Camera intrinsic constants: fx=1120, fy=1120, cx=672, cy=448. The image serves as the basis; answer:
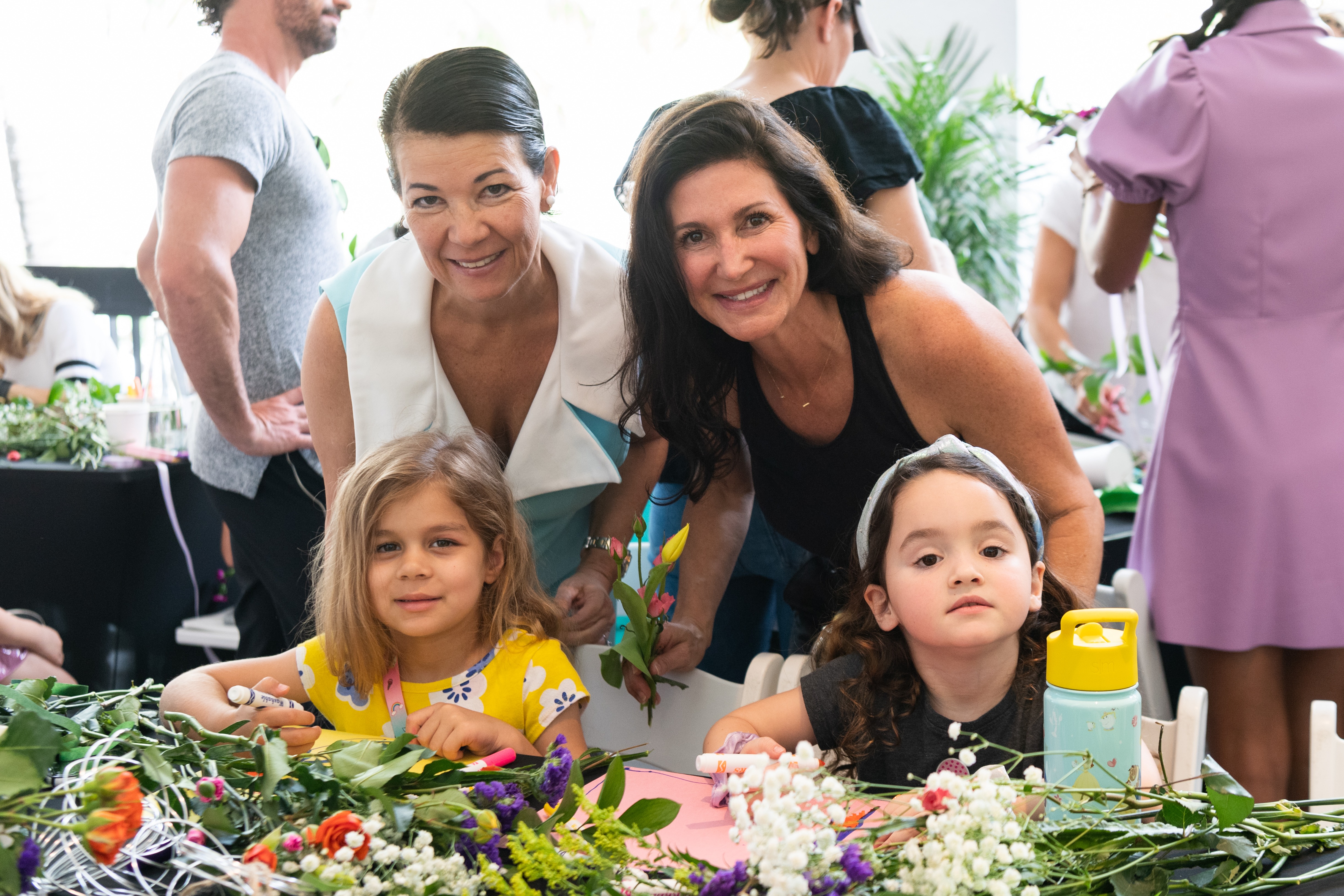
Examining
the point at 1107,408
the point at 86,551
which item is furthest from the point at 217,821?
the point at 86,551

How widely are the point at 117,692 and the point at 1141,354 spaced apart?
7.87 feet

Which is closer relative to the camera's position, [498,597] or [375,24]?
[498,597]

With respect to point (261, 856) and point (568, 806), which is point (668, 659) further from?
point (261, 856)

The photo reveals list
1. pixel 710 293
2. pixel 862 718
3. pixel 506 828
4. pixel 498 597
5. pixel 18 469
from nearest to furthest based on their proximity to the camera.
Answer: pixel 506 828
pixel 862 718
pixel 710 293
pixel 498 597
pixel 18 469

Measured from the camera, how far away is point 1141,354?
9.08ft

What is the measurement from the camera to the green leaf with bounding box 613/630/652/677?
1.59m

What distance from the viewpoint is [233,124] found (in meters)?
2.21

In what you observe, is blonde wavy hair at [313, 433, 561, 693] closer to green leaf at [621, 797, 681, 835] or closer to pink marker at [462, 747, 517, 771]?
pink marker at [462, 747, 517, 771]

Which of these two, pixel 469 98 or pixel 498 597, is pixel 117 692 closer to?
pixel 498 597

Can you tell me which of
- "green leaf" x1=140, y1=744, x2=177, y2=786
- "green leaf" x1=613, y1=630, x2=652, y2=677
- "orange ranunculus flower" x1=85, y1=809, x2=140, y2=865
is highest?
"orange ranunculus flower" x1=85, y1=809, x2=140, y2=865

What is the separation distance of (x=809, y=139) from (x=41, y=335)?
3232 millimetres

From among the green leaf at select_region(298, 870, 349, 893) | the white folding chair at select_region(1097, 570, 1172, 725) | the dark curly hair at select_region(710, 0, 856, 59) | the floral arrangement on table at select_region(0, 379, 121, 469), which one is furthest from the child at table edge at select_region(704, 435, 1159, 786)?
the floral arrangement on table at select_region(0, 379, 121, 469)

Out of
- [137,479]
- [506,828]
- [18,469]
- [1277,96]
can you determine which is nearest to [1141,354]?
[1277,96]

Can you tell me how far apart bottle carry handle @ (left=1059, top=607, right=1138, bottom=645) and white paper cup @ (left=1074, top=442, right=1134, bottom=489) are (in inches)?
65.8
